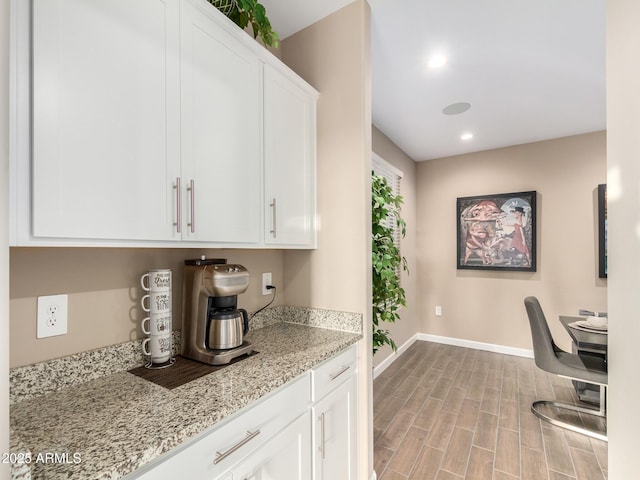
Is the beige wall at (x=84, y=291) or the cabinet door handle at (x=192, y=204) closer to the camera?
the beige wall at (x=84, y=291)

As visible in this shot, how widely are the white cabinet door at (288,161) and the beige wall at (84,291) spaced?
492 mm

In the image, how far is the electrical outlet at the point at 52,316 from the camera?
3.10ft

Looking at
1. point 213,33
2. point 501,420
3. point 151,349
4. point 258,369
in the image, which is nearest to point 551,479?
point 501,420

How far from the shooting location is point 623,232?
1.05 metres

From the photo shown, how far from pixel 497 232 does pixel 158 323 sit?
4.10 metres

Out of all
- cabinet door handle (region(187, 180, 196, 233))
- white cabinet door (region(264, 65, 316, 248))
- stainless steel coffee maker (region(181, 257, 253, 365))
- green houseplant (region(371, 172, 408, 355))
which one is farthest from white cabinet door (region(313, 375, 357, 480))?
cabinet door handle (region(187, 180, 196, 233))

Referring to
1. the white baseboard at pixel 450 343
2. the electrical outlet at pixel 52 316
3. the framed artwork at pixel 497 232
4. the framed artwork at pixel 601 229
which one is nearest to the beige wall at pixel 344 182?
the electrical outlet at pixel 52 316

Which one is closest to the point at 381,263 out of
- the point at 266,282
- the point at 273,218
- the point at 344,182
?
the point at 344,182

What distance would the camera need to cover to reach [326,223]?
1.79 m

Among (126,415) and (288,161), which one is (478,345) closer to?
(288,161)

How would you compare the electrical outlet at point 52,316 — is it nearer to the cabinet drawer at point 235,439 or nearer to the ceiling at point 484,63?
the cabinet drawer at point 235,439

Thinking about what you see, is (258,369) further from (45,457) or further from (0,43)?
(0,43)

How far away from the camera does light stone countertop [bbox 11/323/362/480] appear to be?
653mm

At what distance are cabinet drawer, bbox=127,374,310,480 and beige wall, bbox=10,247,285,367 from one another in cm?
57
